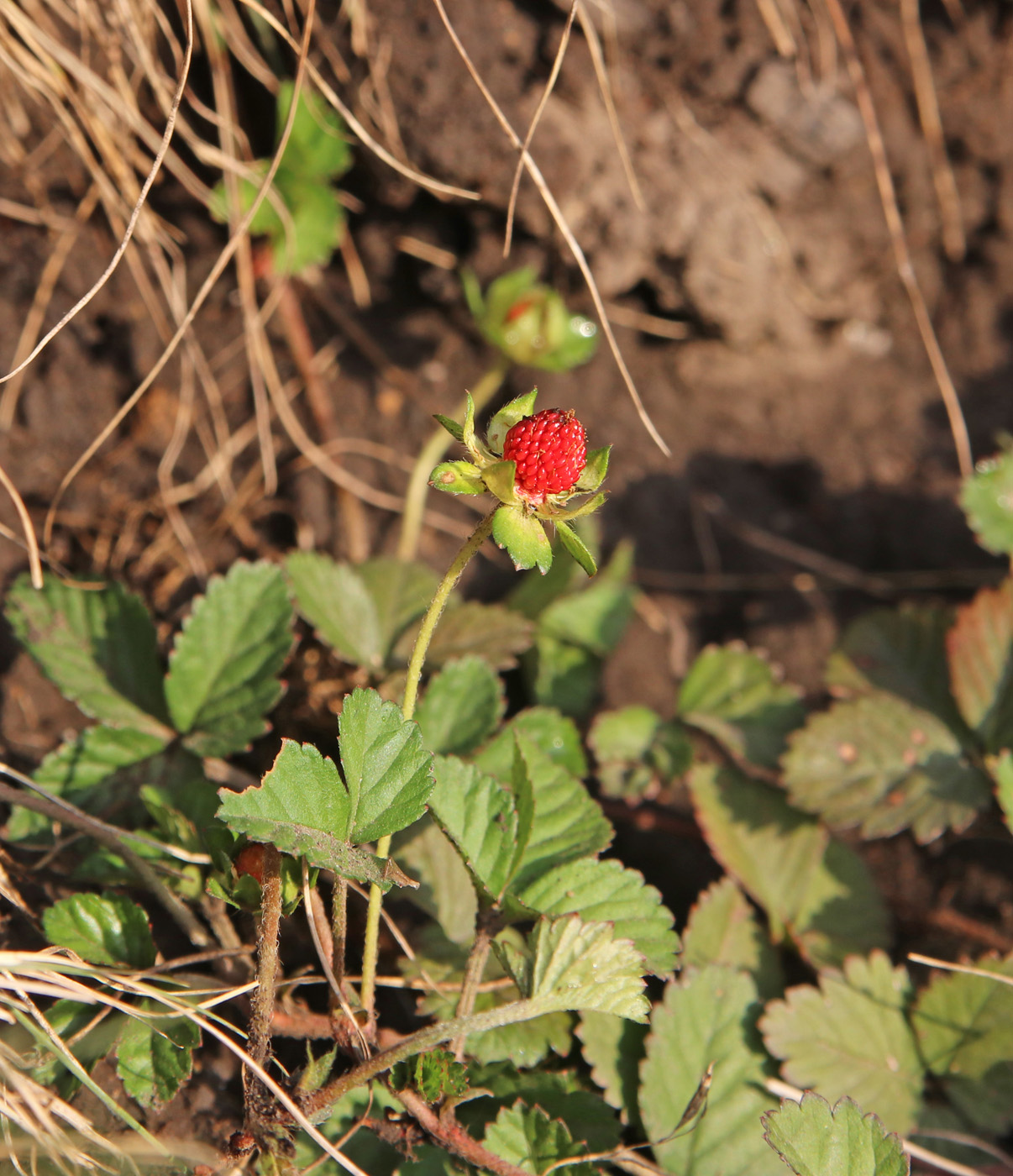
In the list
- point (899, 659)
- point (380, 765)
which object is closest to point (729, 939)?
point (899, 659)

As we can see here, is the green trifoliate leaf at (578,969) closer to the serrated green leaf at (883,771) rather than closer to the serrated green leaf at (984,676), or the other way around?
the serrated green leaf at (883,771)

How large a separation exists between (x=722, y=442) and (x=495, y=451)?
3.83 ft

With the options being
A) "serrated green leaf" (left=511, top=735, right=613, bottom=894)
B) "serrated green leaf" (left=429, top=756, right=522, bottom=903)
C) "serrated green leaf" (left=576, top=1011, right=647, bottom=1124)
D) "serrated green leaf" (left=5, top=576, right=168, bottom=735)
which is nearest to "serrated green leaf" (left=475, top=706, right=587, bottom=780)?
"serrated green leaf" (left=511, top=735, right=613, bottom=894)

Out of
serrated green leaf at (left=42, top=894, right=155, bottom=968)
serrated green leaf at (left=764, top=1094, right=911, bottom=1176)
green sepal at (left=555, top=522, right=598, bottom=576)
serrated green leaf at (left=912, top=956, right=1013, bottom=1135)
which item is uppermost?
green sepal at (left=555, top=522, right=598, bottom=576)

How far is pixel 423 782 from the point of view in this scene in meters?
1.04

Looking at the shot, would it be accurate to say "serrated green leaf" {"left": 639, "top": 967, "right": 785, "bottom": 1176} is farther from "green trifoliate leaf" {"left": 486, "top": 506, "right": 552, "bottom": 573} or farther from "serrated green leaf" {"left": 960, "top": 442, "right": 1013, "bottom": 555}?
"serrated green leaf" {"left": 960, "top": 442, "right": 1013, "bottom": 555}

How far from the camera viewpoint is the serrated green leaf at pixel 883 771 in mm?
1598

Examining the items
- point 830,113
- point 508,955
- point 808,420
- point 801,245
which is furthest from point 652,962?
point 830,113

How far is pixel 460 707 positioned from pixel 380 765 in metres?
0.41

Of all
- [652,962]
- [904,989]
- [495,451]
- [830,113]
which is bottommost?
[904,989]

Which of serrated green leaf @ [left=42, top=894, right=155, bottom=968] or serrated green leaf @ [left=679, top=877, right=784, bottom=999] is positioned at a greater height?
serrated green leaf @ [left=42, top=894, right=155, bottom=968]

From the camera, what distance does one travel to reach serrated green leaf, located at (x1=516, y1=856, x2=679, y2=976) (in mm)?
1175

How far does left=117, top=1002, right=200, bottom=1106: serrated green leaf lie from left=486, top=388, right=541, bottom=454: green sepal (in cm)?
79

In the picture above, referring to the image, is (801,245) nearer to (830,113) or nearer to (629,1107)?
(830,113)
